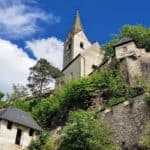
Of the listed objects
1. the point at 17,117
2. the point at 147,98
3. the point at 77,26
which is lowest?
the point at 17,117

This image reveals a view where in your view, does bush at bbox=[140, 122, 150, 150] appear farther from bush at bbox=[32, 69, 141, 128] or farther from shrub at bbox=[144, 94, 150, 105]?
bush at bbox=[32, 69, 141, 128]

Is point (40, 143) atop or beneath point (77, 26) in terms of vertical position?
beneath

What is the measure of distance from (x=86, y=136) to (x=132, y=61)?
14.3 metres

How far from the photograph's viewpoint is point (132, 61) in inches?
1489

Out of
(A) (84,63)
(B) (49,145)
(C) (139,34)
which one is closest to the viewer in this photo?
(B) (49,145)

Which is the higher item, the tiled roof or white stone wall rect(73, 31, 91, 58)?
white stone wall rect(73, 31, 91, 58)

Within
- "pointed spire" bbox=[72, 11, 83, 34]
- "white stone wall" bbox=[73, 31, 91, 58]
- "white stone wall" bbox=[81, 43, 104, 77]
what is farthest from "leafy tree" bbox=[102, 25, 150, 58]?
"pointed spire" bbox=[72, 11, 83, 34]

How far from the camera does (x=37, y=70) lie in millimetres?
46000

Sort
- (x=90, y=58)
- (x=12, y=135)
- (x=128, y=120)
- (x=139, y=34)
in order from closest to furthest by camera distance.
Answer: (x=128, y=120) → (x=12, y=135) → (x=139, y=34) → (x=90, y=58)

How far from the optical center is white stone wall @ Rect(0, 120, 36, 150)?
28866mm

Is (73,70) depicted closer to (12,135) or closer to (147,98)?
(12,135)

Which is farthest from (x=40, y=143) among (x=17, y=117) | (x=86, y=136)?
(x=86, y=136)

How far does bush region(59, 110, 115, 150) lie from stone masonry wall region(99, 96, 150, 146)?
2.86 feet

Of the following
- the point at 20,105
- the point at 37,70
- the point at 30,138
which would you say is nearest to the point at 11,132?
the point at 30,138
